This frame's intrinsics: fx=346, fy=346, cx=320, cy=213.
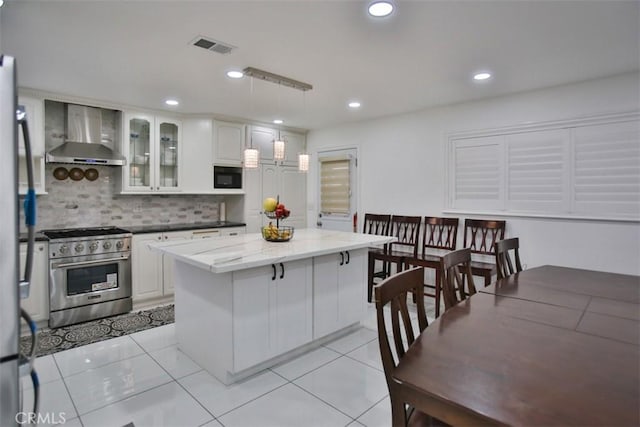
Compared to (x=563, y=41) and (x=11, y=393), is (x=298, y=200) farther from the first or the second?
(x=11, y=393)

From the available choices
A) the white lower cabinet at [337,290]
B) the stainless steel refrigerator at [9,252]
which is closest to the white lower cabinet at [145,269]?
the white lower cabinet at [337,290]

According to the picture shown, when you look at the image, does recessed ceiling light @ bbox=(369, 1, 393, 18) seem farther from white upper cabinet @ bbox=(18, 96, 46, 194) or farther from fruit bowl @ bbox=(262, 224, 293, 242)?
white upper cabinet @ bbox=(18, 96, 46, 194)

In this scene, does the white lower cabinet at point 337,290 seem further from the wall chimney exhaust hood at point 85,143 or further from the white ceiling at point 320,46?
the wall chimney exhaust hood at point 85,143

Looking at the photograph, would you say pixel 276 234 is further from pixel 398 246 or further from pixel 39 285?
pixel 39 285

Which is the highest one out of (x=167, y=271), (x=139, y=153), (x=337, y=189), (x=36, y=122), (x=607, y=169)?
(x=36, y=122)

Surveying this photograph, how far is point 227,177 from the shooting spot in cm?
500

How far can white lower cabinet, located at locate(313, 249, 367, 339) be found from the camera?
2.90m

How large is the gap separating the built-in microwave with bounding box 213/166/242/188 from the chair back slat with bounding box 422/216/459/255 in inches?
107

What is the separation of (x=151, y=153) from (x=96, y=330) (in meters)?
2.16

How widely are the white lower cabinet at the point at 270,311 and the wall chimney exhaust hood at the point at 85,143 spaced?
268 cm

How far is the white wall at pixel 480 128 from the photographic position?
10.5 feet

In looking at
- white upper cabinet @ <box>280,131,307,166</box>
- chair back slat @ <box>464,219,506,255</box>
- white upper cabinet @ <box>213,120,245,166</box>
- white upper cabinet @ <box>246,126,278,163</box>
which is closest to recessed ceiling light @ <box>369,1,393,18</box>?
chair back slat @ <box>464,219,506,255</box>

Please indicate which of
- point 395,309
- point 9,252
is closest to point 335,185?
point 395,309

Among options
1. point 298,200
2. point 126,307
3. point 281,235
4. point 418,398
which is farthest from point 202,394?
point 298,200
